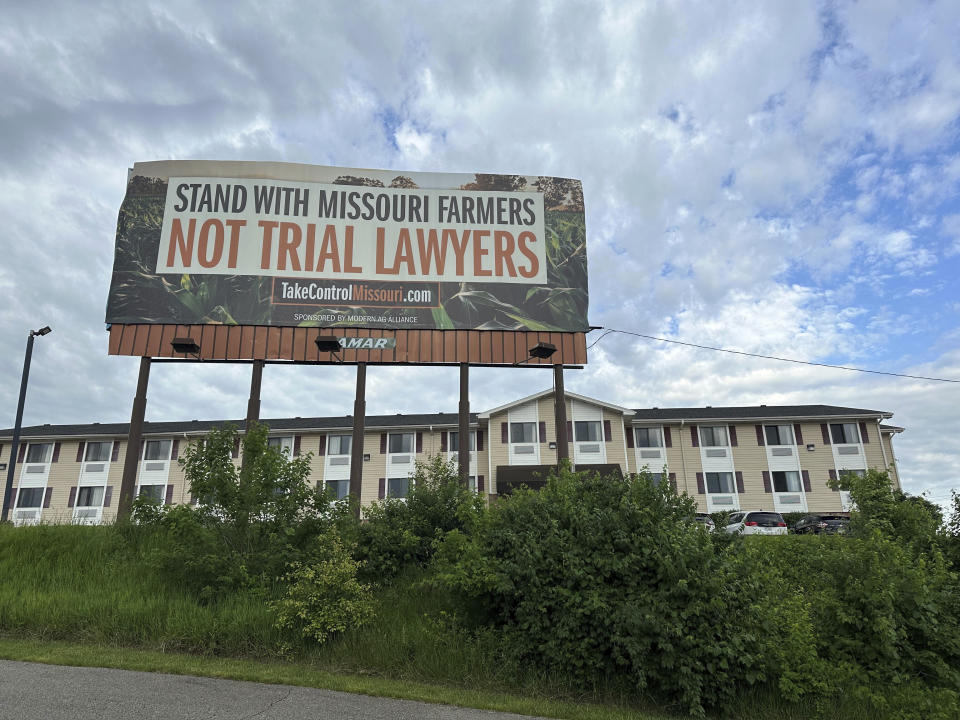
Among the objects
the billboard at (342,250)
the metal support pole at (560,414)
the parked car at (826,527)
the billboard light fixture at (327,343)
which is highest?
the billboard at (342,250)

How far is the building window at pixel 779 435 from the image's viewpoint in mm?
36688

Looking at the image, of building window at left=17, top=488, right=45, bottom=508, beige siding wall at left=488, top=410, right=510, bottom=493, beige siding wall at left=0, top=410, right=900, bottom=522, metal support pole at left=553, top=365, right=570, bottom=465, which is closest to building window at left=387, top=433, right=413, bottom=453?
beige siding wall at left=0, top=410, right=900, bottom=522

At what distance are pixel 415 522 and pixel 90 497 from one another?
35.3m

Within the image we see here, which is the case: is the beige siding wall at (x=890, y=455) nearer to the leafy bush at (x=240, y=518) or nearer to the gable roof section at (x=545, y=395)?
the gable roof section at (x=545, y=395)

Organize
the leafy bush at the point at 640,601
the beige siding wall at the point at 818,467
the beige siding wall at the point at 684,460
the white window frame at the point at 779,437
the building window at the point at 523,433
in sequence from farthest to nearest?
the white window frame at the point at 779,437, the building window at the point at 523,433, the beige siding wall at the point at 684,460, the beige siding wall at the point at 818,467, the leafy bush at the point at 640,601

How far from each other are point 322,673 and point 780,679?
595 centimetres

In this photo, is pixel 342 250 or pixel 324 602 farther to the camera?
pixel 342 250

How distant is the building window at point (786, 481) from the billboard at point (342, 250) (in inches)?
1006

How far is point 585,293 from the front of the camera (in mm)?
17219

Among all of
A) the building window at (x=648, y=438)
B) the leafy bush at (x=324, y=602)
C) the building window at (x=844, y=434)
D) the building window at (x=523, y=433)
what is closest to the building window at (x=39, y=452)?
the building window at (x=523, y=433)

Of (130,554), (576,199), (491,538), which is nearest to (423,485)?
(491,538)

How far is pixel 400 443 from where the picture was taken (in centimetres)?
3756

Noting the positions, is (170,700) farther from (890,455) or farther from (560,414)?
(890,455)

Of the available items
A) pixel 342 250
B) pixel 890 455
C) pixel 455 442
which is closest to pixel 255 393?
pixel 342 250
